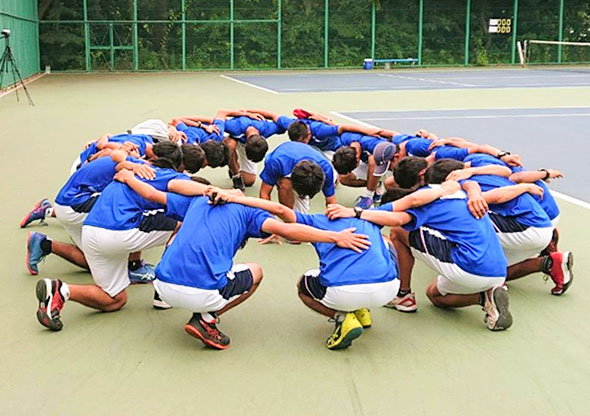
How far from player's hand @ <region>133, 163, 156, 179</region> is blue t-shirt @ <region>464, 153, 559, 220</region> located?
7.46 ft

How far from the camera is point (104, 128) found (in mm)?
15047

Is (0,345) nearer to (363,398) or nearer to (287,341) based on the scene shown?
(287,341)

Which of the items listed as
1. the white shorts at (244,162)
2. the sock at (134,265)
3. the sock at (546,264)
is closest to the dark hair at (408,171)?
the sock at (546,264)

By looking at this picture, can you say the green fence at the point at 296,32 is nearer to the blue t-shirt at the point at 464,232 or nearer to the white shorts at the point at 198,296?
the blue t-shirt at the point at 464,232

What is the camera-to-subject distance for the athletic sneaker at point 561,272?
5.69m

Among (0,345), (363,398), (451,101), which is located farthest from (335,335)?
(451,101)

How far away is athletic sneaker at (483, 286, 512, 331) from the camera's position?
502 cm

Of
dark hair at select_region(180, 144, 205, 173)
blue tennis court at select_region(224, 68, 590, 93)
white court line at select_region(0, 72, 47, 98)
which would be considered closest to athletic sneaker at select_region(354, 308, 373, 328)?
dark hair at select_region(180, 144, 205, 173)

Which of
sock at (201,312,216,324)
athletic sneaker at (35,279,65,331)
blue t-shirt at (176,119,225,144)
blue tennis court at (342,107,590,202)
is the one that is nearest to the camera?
sock at (201,312,216,324)

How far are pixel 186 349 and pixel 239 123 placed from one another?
4.79 metres

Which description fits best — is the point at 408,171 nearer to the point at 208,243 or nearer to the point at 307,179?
the point at 307,179

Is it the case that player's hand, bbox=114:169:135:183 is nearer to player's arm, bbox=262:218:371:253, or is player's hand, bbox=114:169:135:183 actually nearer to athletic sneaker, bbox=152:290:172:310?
athletic sneaker, bbox=152:290:172:310

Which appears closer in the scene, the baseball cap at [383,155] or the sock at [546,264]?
the sock at [546,264]

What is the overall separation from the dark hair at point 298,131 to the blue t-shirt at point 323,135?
14.3 inches
